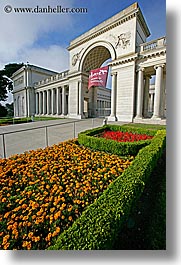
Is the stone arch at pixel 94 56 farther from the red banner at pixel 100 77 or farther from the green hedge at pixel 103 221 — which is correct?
the green hedge at pixel 103 221

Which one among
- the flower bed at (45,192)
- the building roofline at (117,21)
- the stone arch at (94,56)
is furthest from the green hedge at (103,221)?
the stone arch at (94,56)

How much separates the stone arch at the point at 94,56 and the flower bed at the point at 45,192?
59.4 feet

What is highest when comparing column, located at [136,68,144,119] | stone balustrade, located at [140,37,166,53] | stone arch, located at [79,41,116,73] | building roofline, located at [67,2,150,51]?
building roofline, located at [67,2,150,51]

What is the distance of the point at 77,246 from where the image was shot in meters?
1.60

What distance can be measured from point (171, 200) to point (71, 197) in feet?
6.29

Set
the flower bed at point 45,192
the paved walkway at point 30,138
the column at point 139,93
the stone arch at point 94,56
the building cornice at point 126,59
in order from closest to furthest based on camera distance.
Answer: the flower bed at point 45,192 < the paved walkway at point 30,138 < the building cornice at point 126,59 < the column at point 139,93 < the stone arch at point 94,56

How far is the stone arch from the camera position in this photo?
19.2 m

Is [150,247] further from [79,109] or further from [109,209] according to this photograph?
[79,109]

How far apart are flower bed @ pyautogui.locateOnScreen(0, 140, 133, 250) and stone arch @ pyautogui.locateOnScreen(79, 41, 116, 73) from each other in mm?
18118

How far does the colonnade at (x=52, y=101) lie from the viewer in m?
27.6

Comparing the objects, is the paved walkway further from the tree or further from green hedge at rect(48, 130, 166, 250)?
the tree

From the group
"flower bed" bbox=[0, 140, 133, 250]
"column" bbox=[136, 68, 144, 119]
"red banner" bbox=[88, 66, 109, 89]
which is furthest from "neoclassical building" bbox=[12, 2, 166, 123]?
"flower bed" bbox=[0, 140, 133, 250]

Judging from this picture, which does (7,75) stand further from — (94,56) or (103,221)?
(103,221)

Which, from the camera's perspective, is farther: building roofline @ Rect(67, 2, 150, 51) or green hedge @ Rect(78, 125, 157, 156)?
building roofline @ Rect(67, 2, 150, 51)
